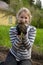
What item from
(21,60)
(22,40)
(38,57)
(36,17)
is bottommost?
(38,57)

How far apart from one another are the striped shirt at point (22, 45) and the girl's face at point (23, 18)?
0.68ft

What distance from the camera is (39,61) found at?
353 inches

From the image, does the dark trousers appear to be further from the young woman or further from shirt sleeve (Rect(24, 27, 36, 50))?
shirt sleeve (Rect(24, 27, 36, 50))

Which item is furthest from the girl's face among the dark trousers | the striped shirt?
the dark trousers

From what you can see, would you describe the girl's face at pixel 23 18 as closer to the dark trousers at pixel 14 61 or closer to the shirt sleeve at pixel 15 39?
the shirt sleeve at pixel 15 39

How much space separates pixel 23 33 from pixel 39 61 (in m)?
4.43

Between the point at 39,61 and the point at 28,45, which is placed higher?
the point at 28,45

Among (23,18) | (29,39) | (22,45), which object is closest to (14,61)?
(22,45)

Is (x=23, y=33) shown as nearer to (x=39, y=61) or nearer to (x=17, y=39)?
(x=17, y=39)

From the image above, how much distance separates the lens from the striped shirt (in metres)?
4.72

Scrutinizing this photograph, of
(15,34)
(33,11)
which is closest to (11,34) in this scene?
(15,34)

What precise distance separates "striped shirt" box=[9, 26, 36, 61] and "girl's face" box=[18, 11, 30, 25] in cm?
21

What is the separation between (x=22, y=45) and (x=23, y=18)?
0.42 m

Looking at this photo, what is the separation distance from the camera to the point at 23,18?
4.71m
